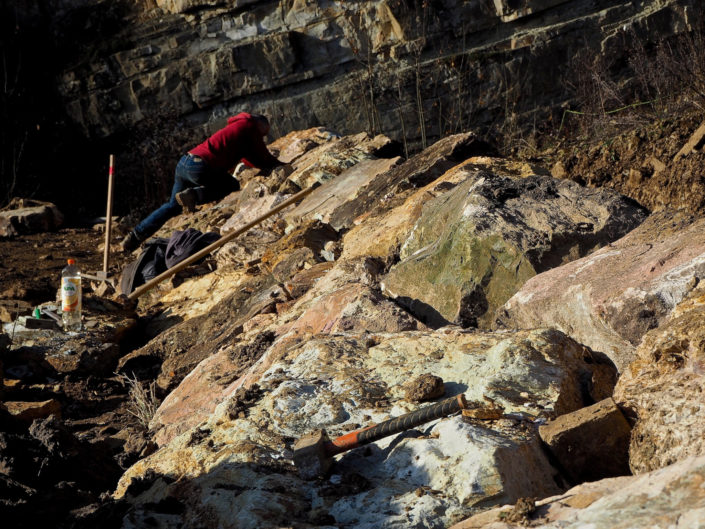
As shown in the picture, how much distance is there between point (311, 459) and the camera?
7.41 feet

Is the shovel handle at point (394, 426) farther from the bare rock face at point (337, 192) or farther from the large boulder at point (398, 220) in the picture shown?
the bare rock face at point (337, 192)

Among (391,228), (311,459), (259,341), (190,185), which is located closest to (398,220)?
(391,228)

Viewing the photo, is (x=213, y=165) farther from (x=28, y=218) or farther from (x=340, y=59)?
(x=340, y=59)

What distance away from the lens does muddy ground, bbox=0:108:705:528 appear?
7.29ft

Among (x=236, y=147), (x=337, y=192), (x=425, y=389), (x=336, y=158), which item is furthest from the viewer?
(x=236, y=147)

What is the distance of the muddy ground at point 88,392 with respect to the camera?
2223mm

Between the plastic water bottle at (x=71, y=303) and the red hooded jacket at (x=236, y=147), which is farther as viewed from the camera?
the red hooded jacket at (x=236, y=147)

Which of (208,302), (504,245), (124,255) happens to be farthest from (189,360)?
(124,255)

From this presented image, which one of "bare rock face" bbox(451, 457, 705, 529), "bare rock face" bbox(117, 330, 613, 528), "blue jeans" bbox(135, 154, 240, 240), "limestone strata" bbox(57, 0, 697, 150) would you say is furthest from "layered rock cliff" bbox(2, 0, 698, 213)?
"bare rock face" bbox(451, 457, 705, 529)

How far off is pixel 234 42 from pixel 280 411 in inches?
433

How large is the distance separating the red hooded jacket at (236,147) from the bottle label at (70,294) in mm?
3170

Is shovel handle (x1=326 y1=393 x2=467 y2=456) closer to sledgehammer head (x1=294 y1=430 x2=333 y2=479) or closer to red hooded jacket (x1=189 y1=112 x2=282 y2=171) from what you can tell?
sledgehammer head (x1=294 y1=430 x2=333 y2=479)

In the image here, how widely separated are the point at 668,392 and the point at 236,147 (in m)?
6.86

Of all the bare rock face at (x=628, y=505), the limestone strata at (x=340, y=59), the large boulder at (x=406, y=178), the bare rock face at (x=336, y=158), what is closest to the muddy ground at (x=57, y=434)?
the bare rock face at (x=628, y=505)
